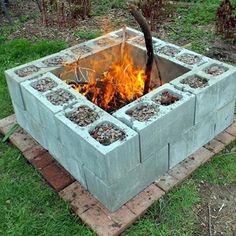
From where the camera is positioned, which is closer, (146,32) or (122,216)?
(122,216)

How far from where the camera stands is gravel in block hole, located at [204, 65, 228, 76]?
12.2ft

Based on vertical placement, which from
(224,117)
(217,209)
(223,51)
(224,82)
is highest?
(224,82)

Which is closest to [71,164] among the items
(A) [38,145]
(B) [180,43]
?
(A) [38,145]

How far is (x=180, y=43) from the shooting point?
235 inches

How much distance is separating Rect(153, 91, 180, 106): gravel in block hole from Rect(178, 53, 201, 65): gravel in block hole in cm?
60

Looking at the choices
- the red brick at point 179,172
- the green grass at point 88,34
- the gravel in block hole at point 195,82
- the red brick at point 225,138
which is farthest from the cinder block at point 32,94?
the green grass at point 88,34

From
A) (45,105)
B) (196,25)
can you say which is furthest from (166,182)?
(196,25)

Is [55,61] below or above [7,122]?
above

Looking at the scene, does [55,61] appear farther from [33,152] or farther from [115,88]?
[33,152]

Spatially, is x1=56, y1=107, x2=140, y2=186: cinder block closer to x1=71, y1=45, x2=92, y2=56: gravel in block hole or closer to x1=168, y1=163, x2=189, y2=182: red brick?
x1=168, y1=163, x2=189, y2=182: red brick

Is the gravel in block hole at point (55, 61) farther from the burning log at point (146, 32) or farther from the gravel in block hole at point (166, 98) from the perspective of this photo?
the gravel in block hole at point (166, 98)

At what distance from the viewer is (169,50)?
4191 millimetres

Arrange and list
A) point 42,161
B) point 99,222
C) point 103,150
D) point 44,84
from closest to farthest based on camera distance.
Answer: point 103,150 < point 99,222 < point 44,84 < point 42,161

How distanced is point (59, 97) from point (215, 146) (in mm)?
1661
